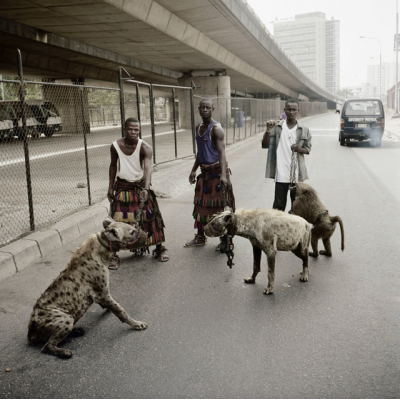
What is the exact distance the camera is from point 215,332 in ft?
11.9

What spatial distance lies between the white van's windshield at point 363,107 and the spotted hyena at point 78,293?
16431 mm

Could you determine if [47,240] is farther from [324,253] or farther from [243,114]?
[243,114]

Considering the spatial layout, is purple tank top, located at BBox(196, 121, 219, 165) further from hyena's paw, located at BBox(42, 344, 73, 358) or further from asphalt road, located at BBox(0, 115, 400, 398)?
hyena's paw, located at BBox(42, 344, 73, 358)

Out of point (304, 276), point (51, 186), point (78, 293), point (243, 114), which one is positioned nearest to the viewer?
point (78, 293)

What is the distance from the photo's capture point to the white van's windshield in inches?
720

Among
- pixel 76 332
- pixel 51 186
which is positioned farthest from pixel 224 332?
pixel 51 186

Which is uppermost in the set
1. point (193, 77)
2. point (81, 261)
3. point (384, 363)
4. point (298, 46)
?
point (298, 46)

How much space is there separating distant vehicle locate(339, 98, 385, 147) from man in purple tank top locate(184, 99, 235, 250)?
45.4 ft

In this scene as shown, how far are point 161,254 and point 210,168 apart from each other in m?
1.25

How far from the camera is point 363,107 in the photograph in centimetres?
1875

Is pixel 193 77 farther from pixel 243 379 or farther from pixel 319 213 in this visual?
pixel 243 379

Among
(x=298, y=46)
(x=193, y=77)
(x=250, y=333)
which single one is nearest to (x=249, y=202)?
(x=250, y=333)

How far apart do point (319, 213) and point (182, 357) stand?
8.59ft


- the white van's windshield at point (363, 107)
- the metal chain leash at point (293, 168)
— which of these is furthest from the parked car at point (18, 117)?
the metal chain leash at point (293, 168)
